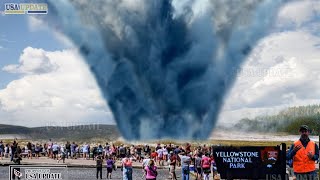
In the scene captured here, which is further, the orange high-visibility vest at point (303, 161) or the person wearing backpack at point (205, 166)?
the person wearing backpack at point (205, 166)

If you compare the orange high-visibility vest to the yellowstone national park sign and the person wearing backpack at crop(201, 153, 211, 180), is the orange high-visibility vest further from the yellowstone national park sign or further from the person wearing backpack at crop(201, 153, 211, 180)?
the person wearing backpack at crop(201, 153, 211, 180)

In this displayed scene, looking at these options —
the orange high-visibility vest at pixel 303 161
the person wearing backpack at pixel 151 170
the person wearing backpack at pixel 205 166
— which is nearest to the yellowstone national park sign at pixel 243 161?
the person wearing backpack at pixel 151 170

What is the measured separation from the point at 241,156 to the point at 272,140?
3596 cm

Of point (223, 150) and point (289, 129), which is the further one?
point (289, 129)

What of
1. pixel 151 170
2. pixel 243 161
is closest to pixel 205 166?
pixel 151 170

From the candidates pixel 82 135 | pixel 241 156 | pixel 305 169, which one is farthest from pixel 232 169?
pixel 82 135

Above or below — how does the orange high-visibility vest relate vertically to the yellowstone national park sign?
above

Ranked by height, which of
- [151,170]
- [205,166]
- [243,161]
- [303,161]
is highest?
[303,161]

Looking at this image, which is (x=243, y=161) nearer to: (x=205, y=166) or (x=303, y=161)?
(x=205, y=166)

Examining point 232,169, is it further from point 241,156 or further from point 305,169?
point 305,169

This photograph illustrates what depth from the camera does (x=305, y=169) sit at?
1333cm

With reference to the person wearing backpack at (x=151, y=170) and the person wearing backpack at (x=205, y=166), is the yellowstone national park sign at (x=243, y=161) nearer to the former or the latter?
the person wearing backpack at (x=151, y=170)

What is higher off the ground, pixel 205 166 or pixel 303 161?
pixel 303 161

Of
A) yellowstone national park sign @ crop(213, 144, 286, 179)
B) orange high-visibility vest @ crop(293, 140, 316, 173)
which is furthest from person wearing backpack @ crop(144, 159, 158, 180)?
orange high-visibility vest @ crop(293, 140, 316, 173)
